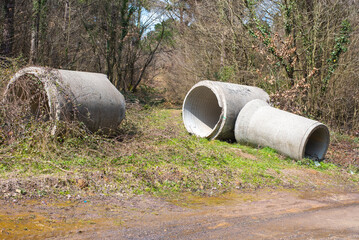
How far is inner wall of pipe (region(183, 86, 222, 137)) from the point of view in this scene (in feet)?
35.0

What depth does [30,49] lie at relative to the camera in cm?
1243

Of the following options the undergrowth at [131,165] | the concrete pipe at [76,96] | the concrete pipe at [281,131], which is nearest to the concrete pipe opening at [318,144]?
the concrete pipe at [281,131]

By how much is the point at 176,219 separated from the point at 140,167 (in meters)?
1.86

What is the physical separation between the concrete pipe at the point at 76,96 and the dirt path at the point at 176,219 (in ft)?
8.38

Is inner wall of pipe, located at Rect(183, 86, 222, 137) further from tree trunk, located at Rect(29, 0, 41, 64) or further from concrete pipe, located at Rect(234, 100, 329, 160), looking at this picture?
tree trunk, located at Rect(29, 0, 41, 64)

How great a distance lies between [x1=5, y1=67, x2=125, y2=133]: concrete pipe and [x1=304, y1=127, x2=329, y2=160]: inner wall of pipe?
449 cm

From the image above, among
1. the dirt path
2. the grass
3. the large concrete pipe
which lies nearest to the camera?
the dirt path

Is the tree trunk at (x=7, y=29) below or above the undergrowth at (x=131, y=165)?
above

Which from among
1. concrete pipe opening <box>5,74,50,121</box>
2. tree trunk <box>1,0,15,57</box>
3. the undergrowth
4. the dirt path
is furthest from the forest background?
the dirt path

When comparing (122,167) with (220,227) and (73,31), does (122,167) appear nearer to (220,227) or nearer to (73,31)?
(220,227)

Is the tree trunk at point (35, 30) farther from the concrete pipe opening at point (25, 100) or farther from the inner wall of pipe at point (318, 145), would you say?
the inner wall of pipe at point (318, 145)

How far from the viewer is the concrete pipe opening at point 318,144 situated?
856 cm

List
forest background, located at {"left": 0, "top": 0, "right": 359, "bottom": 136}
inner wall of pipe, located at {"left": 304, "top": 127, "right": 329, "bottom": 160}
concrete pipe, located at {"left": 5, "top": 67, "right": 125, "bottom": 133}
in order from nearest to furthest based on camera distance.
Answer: concrete pipe, located at {"left": 5, "top": 67, "right": 125, "bottom": 133}
inner wall of pipe, located at {"left": 304, "top": 127, "right": 329, "bottom": 160}
forest background, located at {"left": 0, "top": 0, "right": 359, "bottom": 136}

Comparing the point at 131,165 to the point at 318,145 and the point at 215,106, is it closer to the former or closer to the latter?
the point at 318,145
